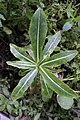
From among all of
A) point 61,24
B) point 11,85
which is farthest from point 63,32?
point 11,85

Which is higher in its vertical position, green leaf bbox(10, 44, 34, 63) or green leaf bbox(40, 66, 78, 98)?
green leaf bbox(10, 44, 34, 63)

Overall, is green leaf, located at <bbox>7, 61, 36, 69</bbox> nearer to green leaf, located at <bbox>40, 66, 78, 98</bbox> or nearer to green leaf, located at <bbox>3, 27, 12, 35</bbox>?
green leaf, located at <bbox>40, 66, 78, 98</bbox>

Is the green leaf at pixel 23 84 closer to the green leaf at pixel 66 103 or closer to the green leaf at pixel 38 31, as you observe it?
the green leaf at pixel 38 31

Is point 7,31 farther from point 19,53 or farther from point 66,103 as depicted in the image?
point 66,103

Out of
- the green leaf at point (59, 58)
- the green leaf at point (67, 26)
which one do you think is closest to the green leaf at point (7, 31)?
the green leaf at point (67, 26)

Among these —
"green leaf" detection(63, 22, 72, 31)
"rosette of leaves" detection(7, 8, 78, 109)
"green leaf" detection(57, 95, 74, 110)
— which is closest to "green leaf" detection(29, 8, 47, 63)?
"rosette of leaves" detection(7, 8, 78, 109)

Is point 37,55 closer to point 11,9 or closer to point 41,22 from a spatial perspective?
point 41,22
